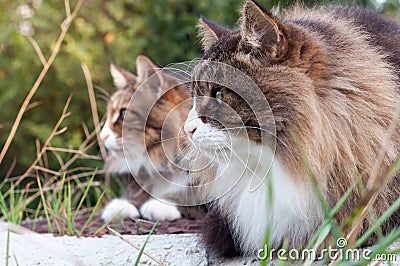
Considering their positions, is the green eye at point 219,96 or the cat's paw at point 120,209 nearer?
the green eye at point 219,96

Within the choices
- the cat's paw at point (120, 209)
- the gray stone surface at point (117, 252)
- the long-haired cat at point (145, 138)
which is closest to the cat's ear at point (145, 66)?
the long-haired cat at point (145, 138)

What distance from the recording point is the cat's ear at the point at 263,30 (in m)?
1.92

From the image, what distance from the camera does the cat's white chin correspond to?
6.49 ft

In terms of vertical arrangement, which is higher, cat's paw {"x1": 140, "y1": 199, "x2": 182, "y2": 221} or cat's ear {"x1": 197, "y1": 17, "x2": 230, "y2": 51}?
cat's ear {"x1": 197, "y1": 17, "x2": 230, "y2": 51}

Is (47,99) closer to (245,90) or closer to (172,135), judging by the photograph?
(172,135)

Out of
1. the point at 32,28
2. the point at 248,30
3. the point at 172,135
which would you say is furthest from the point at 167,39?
the point at 248,30

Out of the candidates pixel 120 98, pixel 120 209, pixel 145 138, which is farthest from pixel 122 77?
pixel 120 209

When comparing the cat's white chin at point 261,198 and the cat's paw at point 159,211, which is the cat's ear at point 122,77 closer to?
the cat's paw at point 159,211

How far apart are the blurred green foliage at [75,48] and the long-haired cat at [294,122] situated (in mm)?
2549

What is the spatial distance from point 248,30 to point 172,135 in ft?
4.05

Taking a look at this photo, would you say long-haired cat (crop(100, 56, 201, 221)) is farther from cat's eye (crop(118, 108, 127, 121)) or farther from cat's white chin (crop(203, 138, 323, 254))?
cat's white chin (crop(203, 138, 323, 254))

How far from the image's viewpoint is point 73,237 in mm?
2600

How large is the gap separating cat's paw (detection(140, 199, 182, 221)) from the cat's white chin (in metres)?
0.99

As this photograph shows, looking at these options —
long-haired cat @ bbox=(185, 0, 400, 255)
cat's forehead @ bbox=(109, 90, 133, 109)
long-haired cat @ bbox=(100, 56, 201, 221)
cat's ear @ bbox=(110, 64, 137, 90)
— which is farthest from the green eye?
cat's ear @ bbox=(110, 64, 137, 90)
